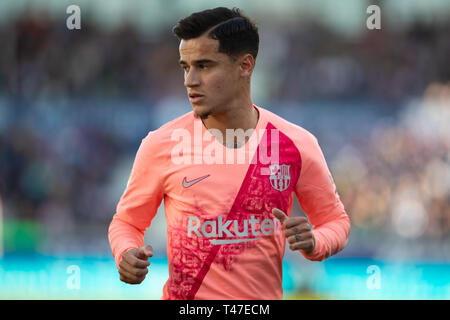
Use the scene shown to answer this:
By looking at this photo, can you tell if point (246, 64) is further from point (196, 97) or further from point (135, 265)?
point (135, 265)

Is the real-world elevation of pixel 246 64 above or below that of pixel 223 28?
below

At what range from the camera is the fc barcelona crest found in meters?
2.81

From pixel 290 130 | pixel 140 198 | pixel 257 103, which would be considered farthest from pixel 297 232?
pixel 257 103

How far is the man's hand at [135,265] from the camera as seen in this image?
8.11 feet

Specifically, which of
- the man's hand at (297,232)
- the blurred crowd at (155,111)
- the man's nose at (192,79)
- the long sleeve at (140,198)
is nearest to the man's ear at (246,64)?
the man's nose at (192,79)

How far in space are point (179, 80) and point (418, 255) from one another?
4421 millimetres

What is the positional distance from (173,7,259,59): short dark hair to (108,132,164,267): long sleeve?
0.56 m


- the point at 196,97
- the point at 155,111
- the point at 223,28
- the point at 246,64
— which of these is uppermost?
the point at 155,111

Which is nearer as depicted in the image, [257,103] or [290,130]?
[290,130]

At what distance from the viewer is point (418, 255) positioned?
314 inches

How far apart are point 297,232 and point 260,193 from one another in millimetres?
372

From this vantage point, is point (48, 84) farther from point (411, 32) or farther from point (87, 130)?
point (411, 32)

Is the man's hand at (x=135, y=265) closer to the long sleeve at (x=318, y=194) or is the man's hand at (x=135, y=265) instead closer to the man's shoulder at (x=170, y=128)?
the man's shoulder at (x=170, y=128)

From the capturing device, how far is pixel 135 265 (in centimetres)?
247
